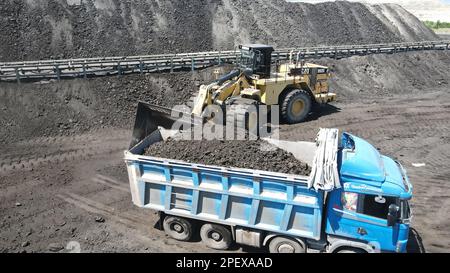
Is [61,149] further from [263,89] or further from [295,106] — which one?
[295,106]

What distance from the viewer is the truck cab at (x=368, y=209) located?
7.04 metres

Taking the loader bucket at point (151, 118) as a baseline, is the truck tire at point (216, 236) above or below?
below

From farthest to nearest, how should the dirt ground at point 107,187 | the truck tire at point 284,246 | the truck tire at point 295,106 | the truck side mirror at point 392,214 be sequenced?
the truck tire at point 295,106 → the dirt ground at point 107,187 → the truck tire at point 284,246 → the truck side mirror at point 392,214

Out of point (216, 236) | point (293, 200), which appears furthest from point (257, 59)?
point (293, 200)

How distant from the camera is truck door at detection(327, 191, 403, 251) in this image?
7082 mm

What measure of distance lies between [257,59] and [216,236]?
8662 mm

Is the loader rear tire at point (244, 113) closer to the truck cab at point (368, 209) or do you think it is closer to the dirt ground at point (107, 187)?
the dirt ground at point (107, 187)

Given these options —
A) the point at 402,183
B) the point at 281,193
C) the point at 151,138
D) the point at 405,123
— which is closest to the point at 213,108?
the point at 151,138

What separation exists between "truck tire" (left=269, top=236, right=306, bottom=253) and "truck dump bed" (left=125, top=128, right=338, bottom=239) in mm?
315

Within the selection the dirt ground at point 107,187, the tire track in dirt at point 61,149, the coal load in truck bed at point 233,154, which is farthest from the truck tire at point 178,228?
the tire track in dirt at point 61,149

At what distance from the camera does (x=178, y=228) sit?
8.91 metres

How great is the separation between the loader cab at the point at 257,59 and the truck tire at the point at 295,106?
4.88ft

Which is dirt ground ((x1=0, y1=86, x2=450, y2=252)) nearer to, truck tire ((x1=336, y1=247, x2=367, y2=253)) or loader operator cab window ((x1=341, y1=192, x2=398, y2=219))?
truck tire ((x1=336, y1=247, x2=367, y2=253))

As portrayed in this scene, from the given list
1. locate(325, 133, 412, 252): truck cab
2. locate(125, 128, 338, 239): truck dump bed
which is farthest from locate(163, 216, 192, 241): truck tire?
locate(325, 133, 412, 252): truck cab
